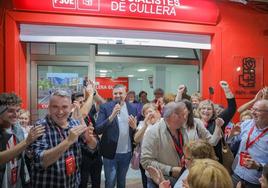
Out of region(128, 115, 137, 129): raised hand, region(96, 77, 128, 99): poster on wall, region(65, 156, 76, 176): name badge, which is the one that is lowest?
region(65, 156, 76, 176): name badge

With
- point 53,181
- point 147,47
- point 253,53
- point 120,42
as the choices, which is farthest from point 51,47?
point 253,53

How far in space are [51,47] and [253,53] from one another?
3.82 meters

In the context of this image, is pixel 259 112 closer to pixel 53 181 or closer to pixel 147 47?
pixel 53 181

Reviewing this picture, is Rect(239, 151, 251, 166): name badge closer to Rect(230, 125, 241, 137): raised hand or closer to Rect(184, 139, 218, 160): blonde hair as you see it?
Rect(230, 125, 241, 137): raised hand

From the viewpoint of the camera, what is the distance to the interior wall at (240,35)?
565cm

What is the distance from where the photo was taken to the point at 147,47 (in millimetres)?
5656

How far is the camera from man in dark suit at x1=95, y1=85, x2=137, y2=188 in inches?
144

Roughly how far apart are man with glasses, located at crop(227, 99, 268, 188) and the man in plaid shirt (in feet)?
5.05

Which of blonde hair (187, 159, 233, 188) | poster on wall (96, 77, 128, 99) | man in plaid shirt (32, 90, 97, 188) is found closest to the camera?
blonde hair (187, 159, 233, 188)

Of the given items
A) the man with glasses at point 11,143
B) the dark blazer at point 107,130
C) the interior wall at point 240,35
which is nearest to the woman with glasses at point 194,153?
the man with glasses at point 11,143

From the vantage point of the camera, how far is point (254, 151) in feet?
9.14

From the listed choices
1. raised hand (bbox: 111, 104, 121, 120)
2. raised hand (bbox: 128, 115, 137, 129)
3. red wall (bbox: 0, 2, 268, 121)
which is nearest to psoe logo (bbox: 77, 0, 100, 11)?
red wall (bbox: 0, 2, 268, 121)

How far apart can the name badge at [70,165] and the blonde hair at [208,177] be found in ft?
3.11

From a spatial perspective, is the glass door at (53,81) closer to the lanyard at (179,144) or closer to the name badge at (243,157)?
the lanyard at (179,144)
